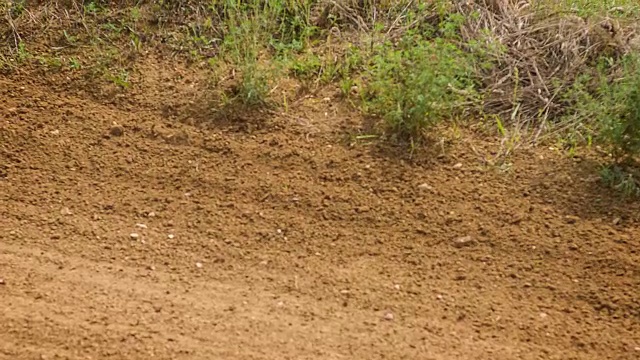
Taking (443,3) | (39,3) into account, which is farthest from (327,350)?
(39,3)

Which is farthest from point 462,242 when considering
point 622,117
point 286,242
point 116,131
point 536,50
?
point 116,131

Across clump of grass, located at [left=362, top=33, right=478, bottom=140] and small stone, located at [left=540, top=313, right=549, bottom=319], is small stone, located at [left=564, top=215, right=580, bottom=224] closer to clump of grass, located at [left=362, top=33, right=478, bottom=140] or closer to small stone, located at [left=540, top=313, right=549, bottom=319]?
small stone, located at [left=540, top=313, right=549, bottom=319]

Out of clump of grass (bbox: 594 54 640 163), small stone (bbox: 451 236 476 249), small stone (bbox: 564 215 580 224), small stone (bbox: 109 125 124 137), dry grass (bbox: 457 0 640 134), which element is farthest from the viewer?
dry grass (bbox: 457 0 640 134)

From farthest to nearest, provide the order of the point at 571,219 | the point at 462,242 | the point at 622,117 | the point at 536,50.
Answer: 1. the point at 536,50
2. the point at 622,117
3. the point at 571,219
4. the point at 462,242

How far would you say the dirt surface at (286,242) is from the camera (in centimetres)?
325

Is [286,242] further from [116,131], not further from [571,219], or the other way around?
[571,219]

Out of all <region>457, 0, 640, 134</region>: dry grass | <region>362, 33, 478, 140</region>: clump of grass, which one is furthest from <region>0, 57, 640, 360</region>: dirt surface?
<region>457, 0, 640, 134</region>: dry grass

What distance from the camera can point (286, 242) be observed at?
3.69m

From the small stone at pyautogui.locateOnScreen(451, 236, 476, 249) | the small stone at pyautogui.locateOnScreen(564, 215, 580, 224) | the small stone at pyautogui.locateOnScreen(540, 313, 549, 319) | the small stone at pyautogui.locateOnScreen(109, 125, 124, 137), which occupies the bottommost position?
the small stone at pyautogui.locateOnScreen(540, 313, 549, 319)

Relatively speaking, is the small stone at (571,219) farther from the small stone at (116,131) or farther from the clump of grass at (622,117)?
the small stone at (116,131)

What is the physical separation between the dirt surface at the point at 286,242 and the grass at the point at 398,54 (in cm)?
21

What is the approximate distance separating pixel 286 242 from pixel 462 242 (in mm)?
806

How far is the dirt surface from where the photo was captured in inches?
128

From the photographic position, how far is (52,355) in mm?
3164
